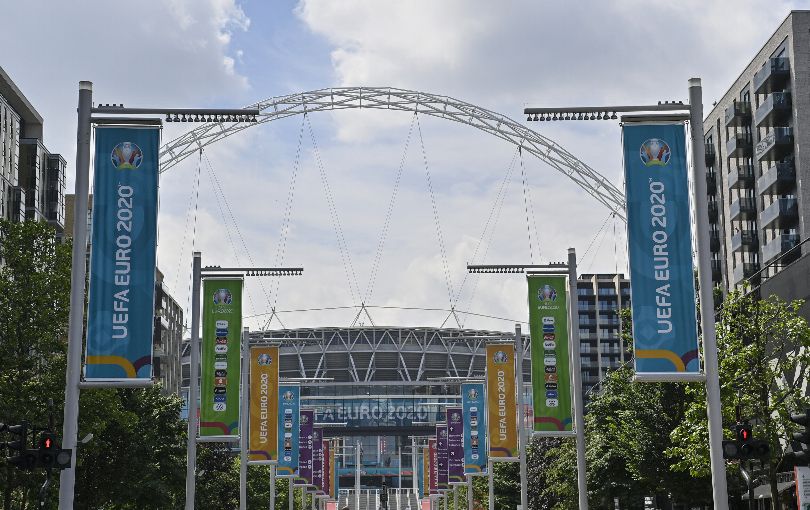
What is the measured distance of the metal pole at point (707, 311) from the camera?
2497 centimetres

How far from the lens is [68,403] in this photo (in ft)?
84.9

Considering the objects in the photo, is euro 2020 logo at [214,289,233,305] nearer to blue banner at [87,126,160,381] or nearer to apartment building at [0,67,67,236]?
blue banner at [87,126,160,381]

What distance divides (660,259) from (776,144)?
84.8 metres

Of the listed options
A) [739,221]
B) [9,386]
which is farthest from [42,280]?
[739,221]

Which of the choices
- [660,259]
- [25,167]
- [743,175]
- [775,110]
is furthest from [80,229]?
[743,175]

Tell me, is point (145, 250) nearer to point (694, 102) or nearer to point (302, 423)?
point (694, 102)

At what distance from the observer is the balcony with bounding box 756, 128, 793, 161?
105062 millimetres

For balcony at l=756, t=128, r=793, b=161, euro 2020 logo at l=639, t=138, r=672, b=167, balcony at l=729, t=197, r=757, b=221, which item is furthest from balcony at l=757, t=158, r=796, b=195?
euro 2020 logo at l=639, t=138, r=672, b=167

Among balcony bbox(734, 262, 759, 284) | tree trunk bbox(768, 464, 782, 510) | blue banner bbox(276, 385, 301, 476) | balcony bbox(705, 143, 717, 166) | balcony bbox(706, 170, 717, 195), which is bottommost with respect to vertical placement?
tree trunk bbox(768, 464, 782, 510)

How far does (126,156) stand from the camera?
27.0 meters

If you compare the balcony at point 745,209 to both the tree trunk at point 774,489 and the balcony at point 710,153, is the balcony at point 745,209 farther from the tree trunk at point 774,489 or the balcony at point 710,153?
Result: the tree trunk at point 774,489

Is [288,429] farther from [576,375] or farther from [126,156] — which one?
[126,156]

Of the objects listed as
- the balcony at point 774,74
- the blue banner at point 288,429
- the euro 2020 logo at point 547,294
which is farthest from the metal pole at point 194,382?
the balcony at point 774,74

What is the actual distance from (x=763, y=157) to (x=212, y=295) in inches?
2963
